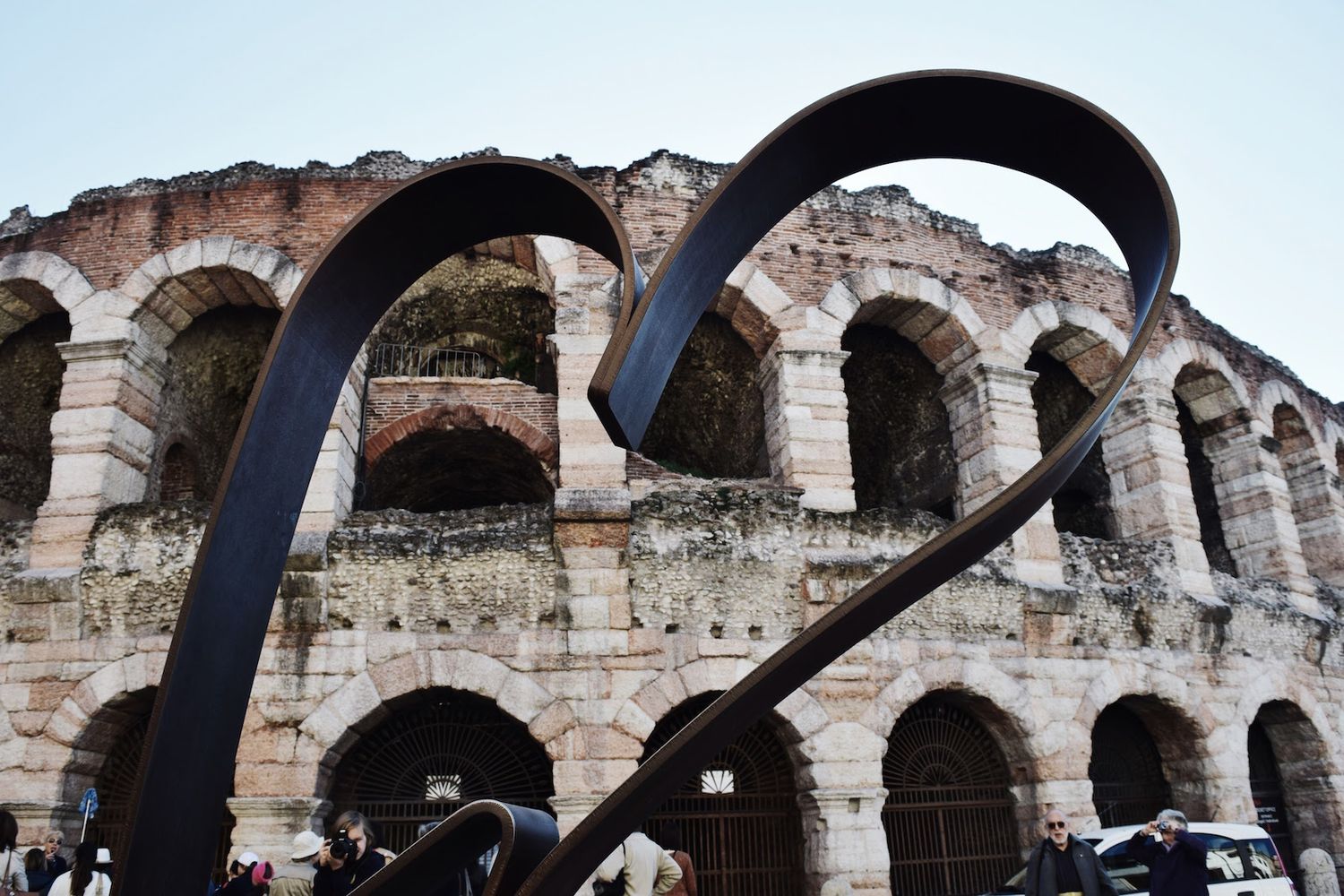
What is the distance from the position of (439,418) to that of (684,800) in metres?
4.19

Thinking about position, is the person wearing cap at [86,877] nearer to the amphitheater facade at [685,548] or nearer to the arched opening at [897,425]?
the amphitheater facade at [685,548]

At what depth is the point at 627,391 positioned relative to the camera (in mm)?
2736

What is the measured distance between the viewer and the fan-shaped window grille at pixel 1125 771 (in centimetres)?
982

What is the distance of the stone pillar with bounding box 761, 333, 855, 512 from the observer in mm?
8867

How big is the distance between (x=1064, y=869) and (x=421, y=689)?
4.78 m

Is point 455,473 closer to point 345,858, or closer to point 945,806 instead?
point 945,806

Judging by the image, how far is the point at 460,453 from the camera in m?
11.1

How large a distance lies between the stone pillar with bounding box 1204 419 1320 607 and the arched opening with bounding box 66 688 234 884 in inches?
419

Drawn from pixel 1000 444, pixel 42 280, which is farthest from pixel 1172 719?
pixel 42 280

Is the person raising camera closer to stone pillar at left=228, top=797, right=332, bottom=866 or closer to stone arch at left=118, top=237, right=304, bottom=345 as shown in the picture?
stone pillar at left=228, top=797, right=332, bottom=866

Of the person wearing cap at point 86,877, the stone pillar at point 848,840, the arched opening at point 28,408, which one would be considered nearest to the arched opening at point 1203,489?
the stone pillar at point 848,840

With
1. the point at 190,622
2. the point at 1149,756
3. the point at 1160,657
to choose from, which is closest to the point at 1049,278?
the point at 1160,657

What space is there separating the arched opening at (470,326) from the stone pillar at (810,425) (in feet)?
8.39

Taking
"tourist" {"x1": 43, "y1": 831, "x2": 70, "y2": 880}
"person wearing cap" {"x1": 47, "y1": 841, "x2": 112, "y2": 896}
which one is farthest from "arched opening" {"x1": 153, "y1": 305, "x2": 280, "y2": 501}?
"person wearing cap" {"x1": 47, "y1": 841, "x2": 112, "y2": 896}
